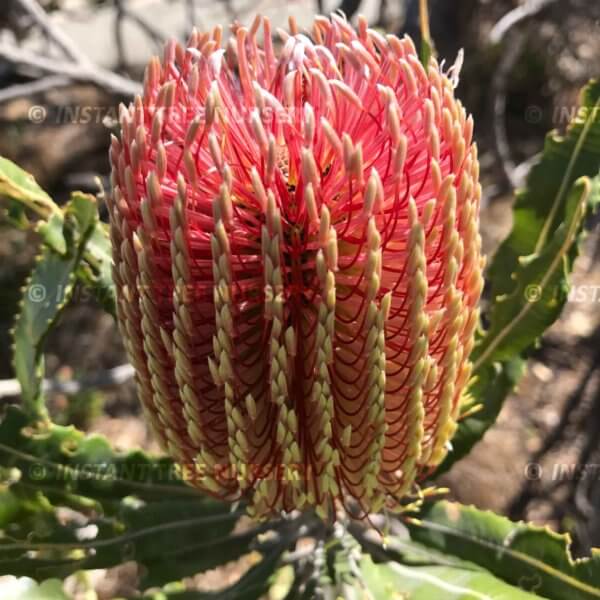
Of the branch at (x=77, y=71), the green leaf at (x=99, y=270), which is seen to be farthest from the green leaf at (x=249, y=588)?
the branch at (x=77, y=71)

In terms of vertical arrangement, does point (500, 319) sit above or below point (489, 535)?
above

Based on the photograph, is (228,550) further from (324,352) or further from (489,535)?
(324,352)

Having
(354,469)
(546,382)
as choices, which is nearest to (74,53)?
(354,469)

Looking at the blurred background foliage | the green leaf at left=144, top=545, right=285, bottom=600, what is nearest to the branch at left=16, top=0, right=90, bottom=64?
the blurred background foliage

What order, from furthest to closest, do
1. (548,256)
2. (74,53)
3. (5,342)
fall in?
(5,342), (74,53), (548,256)

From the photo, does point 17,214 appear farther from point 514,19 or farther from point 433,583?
point 514,19

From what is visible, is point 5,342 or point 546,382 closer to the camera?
point 546,382
